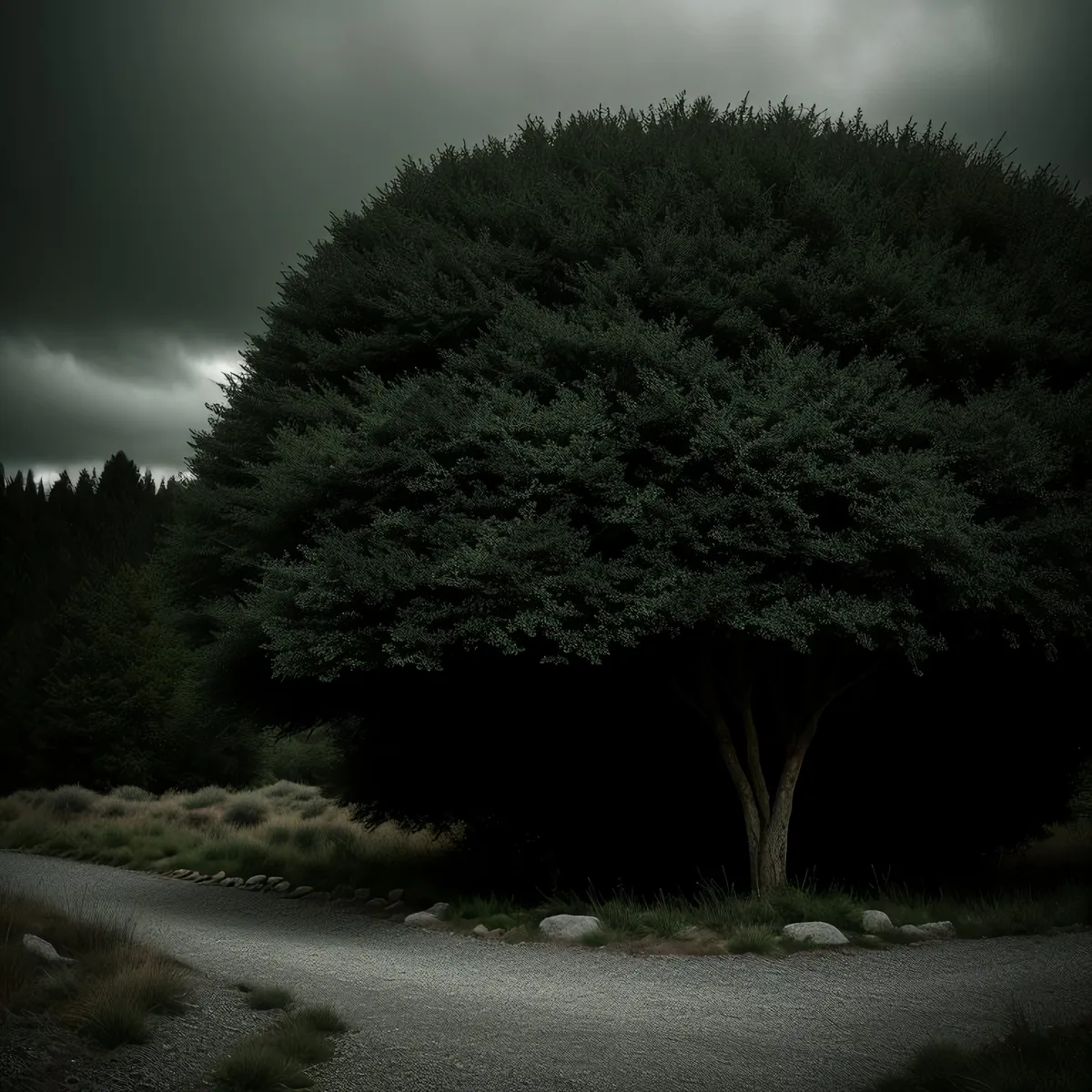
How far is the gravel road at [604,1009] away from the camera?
5277mm

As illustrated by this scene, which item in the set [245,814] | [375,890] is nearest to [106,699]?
[245,814]

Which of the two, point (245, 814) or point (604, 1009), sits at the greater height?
point (245, 814)

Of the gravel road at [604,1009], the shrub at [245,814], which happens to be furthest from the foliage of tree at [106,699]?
the gravel road at [604,1009]

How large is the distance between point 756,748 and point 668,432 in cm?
454

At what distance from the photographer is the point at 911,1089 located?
15.7 ft

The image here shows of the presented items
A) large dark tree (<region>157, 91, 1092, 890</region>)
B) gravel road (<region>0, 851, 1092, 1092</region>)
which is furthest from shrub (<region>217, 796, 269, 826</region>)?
gravel road (<region>0, 851, 1092, 1092</region>)

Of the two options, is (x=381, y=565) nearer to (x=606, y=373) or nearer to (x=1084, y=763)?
(x=606, y=373)

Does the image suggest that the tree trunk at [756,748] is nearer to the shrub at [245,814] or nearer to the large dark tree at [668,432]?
the large dark tree at [668,432]

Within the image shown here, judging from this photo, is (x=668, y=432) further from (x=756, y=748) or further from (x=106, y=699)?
(x=106, y=699)

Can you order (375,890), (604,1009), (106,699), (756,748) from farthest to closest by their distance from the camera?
(106,699) → (375,890) → (756,748) → (604,1009)

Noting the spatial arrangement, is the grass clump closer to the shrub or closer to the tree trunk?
the shrub

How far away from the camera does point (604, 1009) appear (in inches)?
271

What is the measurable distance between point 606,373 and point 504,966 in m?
6.40

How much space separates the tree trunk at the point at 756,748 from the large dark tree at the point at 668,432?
5 centimetres
